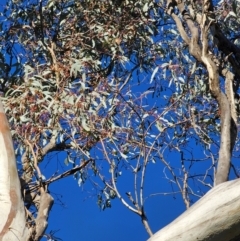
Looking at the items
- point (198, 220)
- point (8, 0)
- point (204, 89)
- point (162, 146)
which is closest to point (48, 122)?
point (162, 146)

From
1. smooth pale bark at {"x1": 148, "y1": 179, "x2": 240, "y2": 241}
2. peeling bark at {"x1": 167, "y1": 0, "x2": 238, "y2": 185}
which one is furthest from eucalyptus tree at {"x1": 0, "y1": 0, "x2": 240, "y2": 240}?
smooth pale bark at {"x1": 148, "y1": 179, "x2": 240, "y2": 241}

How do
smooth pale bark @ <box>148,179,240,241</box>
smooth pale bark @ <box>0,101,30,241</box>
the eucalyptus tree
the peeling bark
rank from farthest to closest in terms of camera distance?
the eucalyptus tree → the peeling bark → smooth pale bark @ <box>0,101,30,241</box> → smooth pale bark @ <box>148,179,240,241</box>

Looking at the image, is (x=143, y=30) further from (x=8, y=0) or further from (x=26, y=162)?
(x=26, y=162)

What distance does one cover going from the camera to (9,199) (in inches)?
55.1

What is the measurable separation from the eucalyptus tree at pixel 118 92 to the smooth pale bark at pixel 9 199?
11 millimetres

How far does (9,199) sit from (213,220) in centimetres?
48

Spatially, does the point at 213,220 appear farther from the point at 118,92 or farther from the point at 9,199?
the point at 118,92

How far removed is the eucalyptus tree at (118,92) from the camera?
2.24 metres

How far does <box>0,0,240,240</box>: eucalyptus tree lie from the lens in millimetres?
2236

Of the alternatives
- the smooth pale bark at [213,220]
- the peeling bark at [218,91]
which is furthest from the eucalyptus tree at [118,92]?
the smooth pale bark at [213,220]

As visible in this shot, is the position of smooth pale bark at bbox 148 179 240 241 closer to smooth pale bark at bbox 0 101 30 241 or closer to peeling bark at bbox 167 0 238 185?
smooth pale bark at bbox 0 101 30 241

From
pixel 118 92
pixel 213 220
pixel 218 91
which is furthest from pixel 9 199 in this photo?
pixel 118 92

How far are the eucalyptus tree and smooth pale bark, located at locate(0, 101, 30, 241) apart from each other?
11 mm

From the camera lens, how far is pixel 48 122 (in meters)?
2.92
